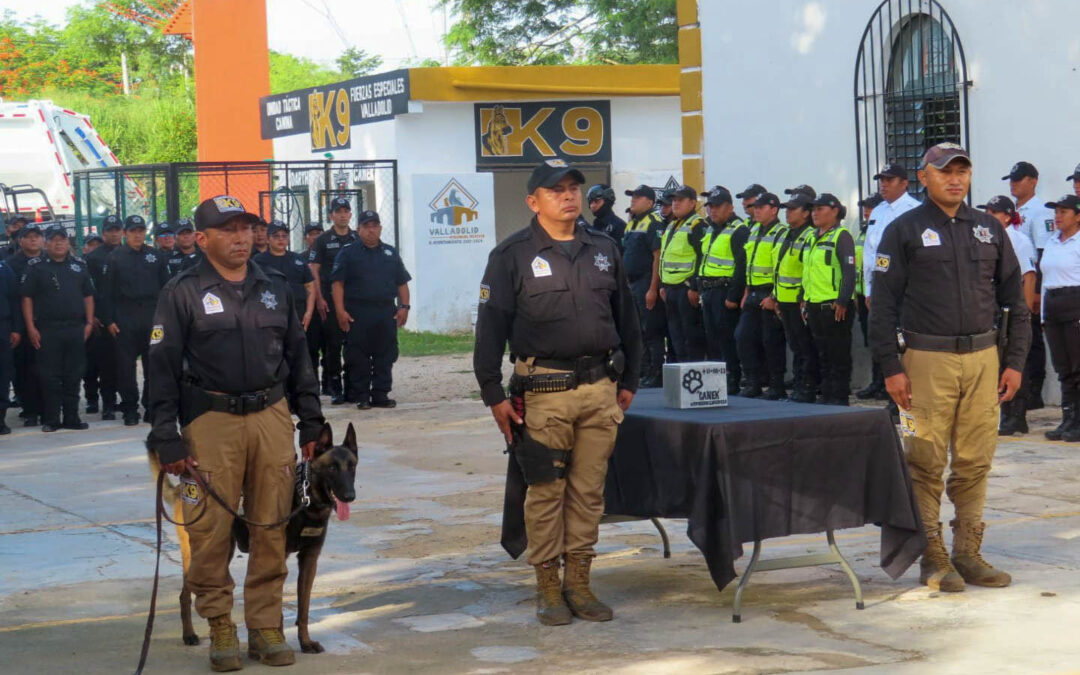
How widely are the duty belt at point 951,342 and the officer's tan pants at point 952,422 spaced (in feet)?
0.08

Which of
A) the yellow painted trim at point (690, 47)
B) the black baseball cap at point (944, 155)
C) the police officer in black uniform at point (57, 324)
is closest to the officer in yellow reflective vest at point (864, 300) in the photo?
the yellow painted trim at point (690, 47)

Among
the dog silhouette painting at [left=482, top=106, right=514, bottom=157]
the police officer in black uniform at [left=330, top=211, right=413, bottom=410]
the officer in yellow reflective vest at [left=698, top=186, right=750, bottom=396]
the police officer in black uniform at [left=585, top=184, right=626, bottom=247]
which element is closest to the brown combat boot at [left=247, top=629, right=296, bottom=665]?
the police officer in black uniform at [left=330, top=211, right=413, bottom=410]

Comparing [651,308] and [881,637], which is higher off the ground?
[651,308]

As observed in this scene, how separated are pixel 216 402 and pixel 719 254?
9.28m

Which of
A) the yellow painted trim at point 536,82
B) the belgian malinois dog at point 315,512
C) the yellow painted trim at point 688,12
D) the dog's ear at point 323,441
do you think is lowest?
the belgian malinois dog at point 315,512

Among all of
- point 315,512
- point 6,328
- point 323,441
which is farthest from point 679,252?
point 315,512

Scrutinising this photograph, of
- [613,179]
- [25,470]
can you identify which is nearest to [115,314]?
[25,470]

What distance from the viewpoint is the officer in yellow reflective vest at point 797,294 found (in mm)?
13594

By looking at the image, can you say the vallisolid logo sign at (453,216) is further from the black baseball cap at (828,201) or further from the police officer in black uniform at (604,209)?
the black baseball cap at (828,201)

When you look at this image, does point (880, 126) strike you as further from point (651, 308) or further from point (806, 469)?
point (806, 469)

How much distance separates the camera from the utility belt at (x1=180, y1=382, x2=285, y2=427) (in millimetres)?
5988

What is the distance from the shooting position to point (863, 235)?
550 inches

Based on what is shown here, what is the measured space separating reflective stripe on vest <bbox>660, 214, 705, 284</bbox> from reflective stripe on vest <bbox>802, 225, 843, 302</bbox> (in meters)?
1.73

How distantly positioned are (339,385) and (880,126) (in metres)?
6.25
